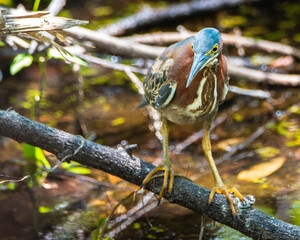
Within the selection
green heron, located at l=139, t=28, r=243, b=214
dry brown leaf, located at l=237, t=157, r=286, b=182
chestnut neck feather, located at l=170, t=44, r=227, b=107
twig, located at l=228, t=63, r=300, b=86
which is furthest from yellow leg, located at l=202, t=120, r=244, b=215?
twig, located at l=228, t=63, r=300, b=86

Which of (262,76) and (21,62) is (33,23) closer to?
(21,62)

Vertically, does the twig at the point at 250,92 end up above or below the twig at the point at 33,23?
above

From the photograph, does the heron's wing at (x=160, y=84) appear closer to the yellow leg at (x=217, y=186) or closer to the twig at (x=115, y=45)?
the yellow leg at (x=217, y=186)

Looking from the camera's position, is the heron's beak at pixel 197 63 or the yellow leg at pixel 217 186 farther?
the yellow leg at pixel 217 186

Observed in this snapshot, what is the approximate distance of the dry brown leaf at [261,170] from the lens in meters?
4.05

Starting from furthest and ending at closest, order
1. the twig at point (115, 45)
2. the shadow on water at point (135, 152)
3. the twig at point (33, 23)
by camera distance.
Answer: the twig at point (115, 45)
the shadow on water at point (135, 152)
the twig at point (33, 23)

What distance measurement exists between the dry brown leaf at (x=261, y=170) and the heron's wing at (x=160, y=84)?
135 cm

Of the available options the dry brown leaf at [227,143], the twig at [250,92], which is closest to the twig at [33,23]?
the dry brown leaf at [227,143]

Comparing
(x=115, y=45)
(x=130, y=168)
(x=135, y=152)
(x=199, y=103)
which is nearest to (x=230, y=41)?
(x=115, y=45)

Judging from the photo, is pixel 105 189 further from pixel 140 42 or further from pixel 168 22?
pixel 168 22

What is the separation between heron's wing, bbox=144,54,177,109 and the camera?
119 inches

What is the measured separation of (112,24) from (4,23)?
4.58 meters

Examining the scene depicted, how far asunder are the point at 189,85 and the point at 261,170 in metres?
1.62

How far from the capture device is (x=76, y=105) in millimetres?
5602
